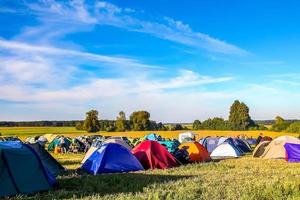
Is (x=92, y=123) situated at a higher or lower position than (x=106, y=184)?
higher

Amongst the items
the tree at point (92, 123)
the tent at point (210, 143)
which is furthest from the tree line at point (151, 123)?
the tent at point (210, 143)

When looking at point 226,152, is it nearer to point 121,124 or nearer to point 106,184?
point 106,184

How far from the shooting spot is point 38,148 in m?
22.1

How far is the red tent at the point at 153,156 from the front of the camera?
74.9 feet

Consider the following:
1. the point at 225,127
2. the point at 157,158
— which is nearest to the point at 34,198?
the point at 157,158

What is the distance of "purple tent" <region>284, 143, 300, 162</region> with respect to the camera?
2819 centimetres

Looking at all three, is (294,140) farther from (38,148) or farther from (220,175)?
(38,148)

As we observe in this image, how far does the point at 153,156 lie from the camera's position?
23062 mm

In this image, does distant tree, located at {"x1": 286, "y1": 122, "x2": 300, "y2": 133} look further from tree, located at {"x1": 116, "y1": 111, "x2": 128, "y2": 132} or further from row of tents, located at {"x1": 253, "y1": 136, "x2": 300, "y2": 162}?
row of tents, located at {"x1": 253, "y1": 136, "x2": 300, "y2": 162}

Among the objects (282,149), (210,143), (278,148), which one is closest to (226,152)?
(278,148)

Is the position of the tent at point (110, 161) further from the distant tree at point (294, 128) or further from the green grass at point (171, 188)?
the distant tree at point (294, 128)

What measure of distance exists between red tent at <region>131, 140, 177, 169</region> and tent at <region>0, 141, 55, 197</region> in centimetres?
788

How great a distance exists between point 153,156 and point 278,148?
1139cm

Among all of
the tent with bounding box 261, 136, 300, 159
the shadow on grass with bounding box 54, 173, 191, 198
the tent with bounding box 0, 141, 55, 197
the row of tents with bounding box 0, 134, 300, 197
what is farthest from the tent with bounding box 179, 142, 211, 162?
the tent with bounding box 0, 141, 55, 197
